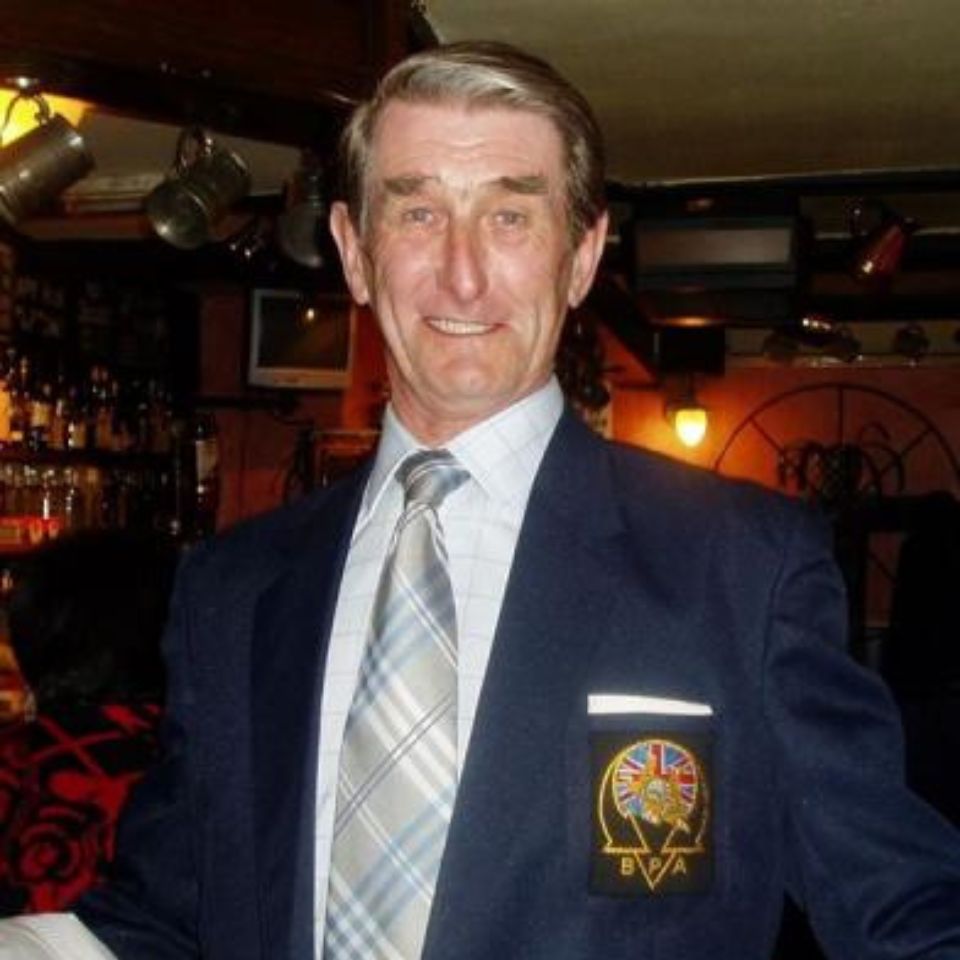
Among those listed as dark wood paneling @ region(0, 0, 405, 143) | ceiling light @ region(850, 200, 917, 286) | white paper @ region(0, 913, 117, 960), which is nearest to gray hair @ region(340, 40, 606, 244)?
white paper @ region(0, 913, 117, 960)

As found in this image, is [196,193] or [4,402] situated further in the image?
[4,402]

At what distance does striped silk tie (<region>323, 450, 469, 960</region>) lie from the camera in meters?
1.17

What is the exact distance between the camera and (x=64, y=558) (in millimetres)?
2627

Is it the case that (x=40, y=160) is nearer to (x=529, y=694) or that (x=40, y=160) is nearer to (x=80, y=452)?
(x=529, y=694)

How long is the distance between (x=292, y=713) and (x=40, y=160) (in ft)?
7.14

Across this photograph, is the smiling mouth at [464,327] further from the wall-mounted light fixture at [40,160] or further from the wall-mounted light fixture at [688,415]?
the wall-mounted light fixture at [688,415]

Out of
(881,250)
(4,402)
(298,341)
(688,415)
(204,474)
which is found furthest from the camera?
(688,415)

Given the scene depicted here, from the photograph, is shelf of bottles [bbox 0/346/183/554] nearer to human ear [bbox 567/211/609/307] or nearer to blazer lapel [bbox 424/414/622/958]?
human ear [bbox 567/211/609/307]

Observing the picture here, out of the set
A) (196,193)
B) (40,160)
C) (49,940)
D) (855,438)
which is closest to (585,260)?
(49,940)

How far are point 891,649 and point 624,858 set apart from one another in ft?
18.1

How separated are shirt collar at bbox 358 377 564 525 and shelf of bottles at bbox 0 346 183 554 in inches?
202

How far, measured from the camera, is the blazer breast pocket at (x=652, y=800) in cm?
115

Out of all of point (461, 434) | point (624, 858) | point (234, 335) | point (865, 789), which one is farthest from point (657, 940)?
point (234, 335)

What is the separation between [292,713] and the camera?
1294 mm
